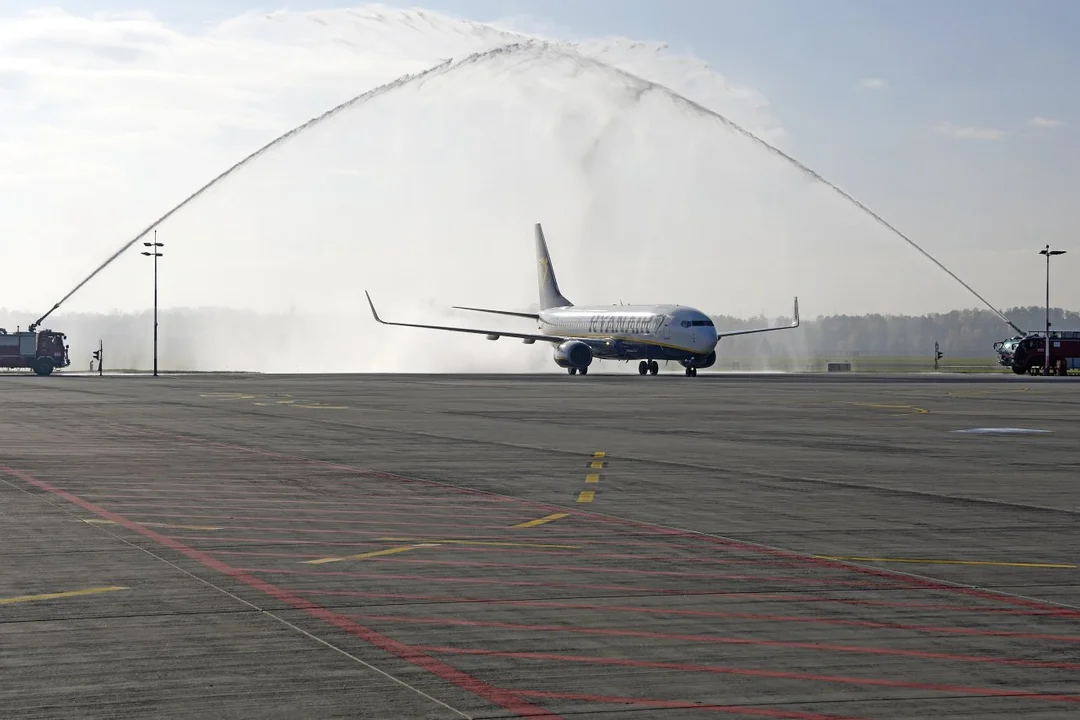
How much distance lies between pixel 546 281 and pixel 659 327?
81.3 feet

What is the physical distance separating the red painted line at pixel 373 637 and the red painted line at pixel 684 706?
9.6 inches

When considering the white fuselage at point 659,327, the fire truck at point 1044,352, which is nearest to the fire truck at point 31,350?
the white fuselage at point 659,327

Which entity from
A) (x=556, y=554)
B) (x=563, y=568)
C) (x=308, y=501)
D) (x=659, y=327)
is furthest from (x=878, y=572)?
(x=659, y=327)

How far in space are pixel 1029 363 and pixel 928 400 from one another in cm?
4980

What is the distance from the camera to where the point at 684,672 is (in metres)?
9.23

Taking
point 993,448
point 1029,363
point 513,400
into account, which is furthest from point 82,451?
point 1029,363

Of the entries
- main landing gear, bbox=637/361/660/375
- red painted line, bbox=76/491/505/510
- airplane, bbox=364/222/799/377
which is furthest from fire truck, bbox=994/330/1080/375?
red painted line, bbox=76/491/505/510

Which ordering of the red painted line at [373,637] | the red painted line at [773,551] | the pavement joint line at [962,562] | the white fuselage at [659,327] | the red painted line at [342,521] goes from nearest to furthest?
the red painted line at [373,637], the red painted line at [773,551], the pavement joint line at [962,562], the red painted line at [342,521], the white fuselage at [659,327]

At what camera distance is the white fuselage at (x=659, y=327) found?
8819 centimetres

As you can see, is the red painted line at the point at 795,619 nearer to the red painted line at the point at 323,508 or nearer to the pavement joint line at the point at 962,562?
the pavement joint line at the point at 962,562

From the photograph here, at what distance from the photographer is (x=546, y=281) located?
367ft

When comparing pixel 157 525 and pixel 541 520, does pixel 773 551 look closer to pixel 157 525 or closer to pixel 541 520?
pixel 541 520

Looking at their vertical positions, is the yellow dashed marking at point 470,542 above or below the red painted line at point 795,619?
above

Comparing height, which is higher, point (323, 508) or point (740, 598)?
point (323, 508)
